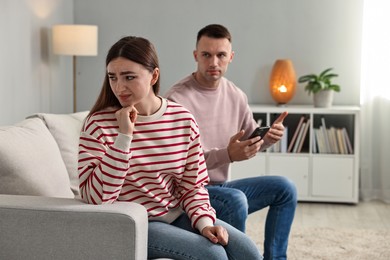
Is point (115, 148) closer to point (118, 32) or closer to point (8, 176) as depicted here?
point (8, 176)

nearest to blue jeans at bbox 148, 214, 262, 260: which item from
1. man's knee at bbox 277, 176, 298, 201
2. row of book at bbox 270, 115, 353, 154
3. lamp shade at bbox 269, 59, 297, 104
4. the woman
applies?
the woman

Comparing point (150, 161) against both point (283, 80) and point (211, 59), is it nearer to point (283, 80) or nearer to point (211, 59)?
point (211, 59)

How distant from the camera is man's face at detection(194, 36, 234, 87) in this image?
3.12m

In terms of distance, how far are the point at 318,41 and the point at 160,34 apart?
1.14 metres

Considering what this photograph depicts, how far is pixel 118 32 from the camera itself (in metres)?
5.61

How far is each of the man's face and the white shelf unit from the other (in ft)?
6.90

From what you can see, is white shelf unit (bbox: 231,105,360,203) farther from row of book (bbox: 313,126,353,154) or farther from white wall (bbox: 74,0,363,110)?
white wall (bbox: 74,0,363,110)

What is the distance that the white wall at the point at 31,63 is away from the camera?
4445 millimetres

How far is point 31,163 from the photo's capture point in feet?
8.57

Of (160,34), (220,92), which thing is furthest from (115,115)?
(160,34)

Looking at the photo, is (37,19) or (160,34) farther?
(160,34)

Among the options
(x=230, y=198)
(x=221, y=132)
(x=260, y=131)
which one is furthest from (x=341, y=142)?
(x=230, y=198)

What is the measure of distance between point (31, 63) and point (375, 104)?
2.39m

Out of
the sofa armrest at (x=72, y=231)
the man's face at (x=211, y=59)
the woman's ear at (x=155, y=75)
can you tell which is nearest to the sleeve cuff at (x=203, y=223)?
the sofa armrest at (x=72, y=231)
